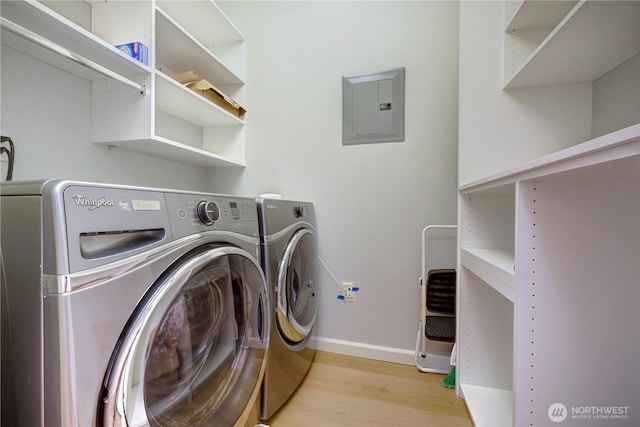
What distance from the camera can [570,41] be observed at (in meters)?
0.92

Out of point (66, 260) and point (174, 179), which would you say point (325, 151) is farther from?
point (66, 260)

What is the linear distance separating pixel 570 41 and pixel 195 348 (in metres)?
1.59

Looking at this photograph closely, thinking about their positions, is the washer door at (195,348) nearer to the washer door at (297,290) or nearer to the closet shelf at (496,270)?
the washer door at (297,290)

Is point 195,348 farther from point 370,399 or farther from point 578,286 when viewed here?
point 578,286

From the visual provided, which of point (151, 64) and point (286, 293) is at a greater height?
point (151, 64)

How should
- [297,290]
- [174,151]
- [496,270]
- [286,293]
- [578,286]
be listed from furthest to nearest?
1. [174,151]
2. [297,290]
3. [286,293]
4. [496,270]
5. [578,286]

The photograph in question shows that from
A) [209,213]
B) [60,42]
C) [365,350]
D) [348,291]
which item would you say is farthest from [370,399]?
[60,42]

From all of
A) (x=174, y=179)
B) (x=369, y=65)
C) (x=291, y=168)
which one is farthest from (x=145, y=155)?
(x=369, y=65)

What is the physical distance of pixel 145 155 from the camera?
1551 millimetres

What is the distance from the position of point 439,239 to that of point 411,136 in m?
0.64

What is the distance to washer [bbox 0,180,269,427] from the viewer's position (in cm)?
45

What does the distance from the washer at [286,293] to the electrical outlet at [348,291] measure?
258mm

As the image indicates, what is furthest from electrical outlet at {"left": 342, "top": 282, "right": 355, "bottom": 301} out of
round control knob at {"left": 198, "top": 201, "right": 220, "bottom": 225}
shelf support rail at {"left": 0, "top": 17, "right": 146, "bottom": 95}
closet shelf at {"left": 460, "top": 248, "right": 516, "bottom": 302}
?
shelf support rail at {"left": 0, "top": 17, "right": 146, "bottom": 95}

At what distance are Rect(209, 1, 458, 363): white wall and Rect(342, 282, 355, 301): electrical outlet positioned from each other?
38 mm
